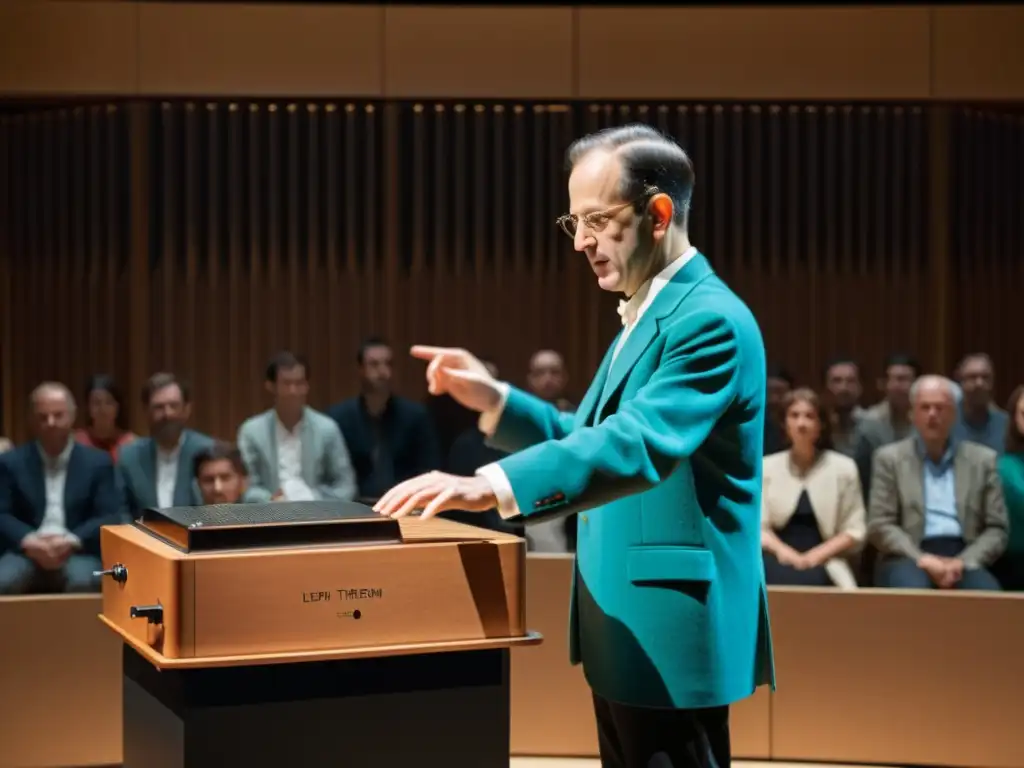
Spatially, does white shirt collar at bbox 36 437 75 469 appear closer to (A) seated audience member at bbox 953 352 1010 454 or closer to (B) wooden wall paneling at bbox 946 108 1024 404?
(A) seated audience member at bbox 953 352 1010 454

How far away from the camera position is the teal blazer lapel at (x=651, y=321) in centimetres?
187

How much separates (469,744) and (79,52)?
3.88 meters

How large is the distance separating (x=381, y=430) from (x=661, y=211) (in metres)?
3.12

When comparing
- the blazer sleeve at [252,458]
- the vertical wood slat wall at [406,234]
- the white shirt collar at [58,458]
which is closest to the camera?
the white shirt collar at [58,458]

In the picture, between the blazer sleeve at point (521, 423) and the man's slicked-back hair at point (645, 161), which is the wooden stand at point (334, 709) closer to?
the blazer sleeve at point (521, 423)

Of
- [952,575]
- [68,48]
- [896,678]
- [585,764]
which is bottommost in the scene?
[585,764]

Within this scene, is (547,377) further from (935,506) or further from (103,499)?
(103,499)

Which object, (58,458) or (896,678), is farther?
(58,458)

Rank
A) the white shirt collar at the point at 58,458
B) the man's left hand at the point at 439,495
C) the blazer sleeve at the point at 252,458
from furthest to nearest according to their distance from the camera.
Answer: the blazer sleeve at the point at 252,458, the white shirt collar at the point at 58,458, the man's left hand at the point at 439,495

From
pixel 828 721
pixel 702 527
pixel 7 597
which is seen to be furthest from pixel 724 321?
pixel 7 597

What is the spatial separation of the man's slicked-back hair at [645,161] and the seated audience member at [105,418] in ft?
11.2

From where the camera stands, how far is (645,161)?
187cm

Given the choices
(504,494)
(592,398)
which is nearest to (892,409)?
(592,398)

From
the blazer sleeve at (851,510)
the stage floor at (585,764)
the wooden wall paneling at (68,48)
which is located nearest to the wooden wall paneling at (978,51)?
the blazer sleeve at (851,510)
